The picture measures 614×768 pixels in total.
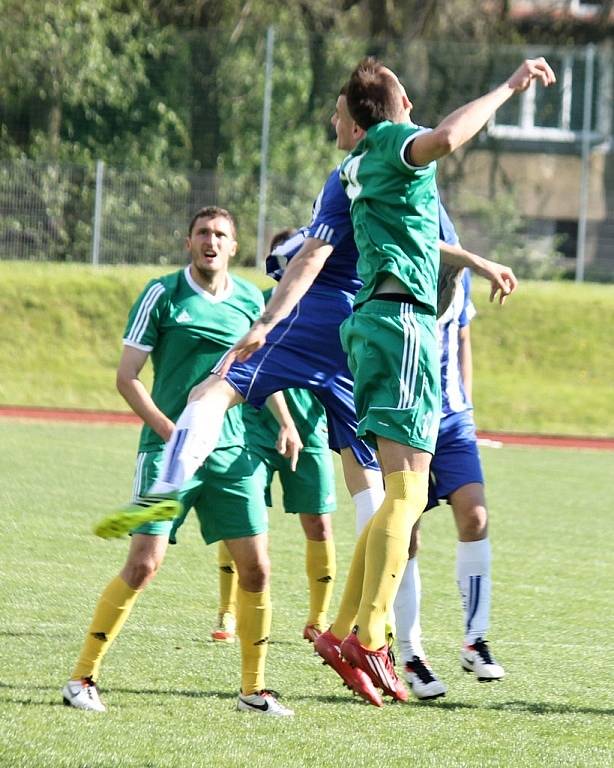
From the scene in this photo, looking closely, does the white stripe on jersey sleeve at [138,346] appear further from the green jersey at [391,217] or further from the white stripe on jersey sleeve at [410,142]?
the white stripe on jersey sleeve at [410,142]

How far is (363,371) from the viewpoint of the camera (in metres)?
4.50

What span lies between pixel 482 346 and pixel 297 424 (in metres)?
15.7

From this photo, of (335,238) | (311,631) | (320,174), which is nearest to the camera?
(335,238)

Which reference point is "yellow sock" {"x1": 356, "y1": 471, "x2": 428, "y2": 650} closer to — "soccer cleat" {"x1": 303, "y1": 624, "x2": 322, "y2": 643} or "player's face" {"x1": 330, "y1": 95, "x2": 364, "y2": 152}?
"player's face" {"x1": 330, "y1": 95, "x2": 364, "y2": 152}

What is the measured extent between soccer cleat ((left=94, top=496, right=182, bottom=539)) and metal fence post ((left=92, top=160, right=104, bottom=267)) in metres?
18.9

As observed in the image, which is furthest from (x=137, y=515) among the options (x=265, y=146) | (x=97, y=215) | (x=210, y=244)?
(x=265, y=146)

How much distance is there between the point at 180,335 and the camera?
5199mm

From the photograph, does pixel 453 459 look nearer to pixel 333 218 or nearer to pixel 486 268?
pixel 486 268

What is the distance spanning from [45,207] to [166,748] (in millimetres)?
19439

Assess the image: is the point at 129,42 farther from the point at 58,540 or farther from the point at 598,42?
the point at 58,540

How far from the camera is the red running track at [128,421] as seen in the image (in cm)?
1789

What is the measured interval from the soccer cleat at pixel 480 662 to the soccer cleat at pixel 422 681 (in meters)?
0.14

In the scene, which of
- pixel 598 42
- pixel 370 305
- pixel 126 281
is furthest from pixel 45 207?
pixel 370 305

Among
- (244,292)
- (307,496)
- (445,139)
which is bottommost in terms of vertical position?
(307,496)
